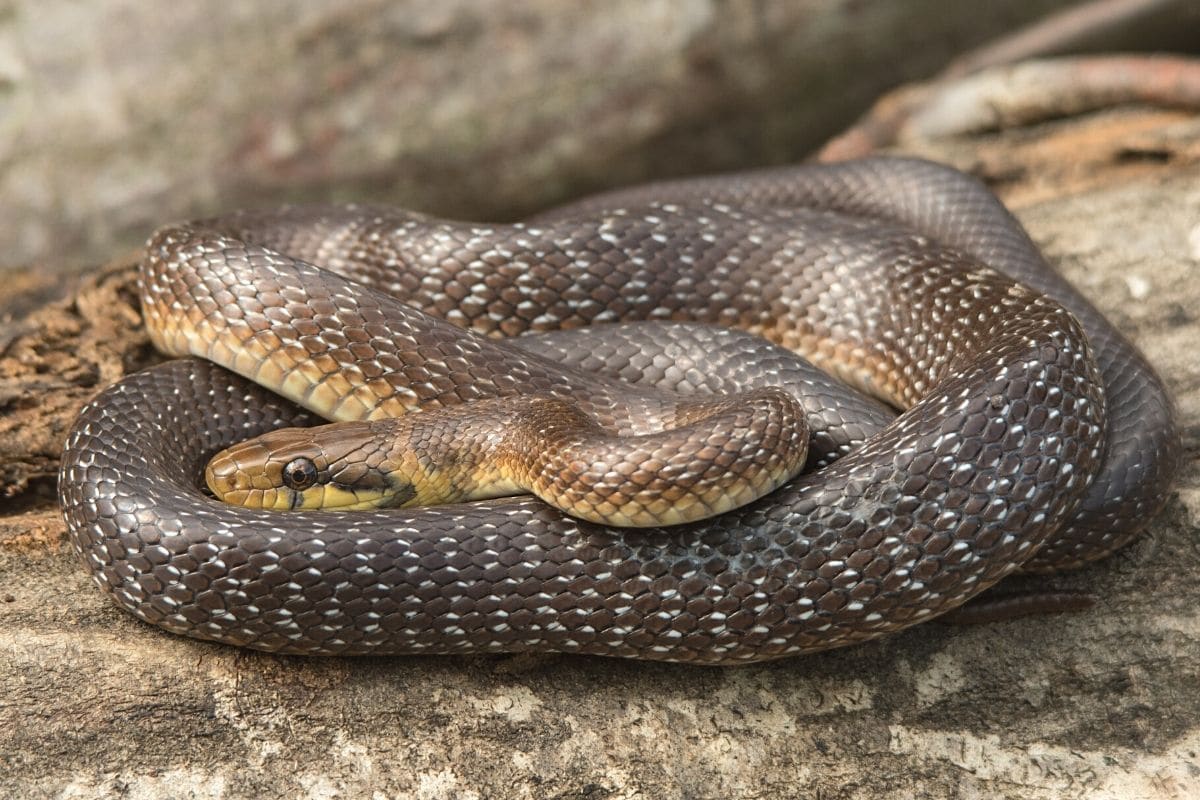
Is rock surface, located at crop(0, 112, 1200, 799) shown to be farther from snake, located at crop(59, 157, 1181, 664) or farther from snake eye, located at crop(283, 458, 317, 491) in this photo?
snake eye, located at crop(283, 458, 317, 491)

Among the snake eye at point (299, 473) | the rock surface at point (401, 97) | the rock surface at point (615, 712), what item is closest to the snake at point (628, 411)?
the rock surface at point (615, 712)

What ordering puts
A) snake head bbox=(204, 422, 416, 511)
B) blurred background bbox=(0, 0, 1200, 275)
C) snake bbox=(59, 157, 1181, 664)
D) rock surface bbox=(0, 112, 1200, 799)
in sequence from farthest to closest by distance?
blurred background bbox=(0, 0, 1200, 275) → snake head bbox=(204, 422, 416, 511) → snake bbox=(59, 157, 1181, 664) → rock surface bbox=(0, 112, 1200, 799)

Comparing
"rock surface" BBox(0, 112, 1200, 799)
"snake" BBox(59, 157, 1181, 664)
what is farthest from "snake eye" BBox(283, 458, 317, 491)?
"rock surface" BBox(0, 112, 1200, 799)

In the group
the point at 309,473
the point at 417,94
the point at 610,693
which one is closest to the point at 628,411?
the point at 610,693

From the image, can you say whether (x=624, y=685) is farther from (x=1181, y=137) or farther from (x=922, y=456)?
(x=1181, y=137)

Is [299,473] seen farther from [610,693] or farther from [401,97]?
[401,97]

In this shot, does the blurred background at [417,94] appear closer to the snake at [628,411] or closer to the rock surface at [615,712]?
the snake at [628,411]
